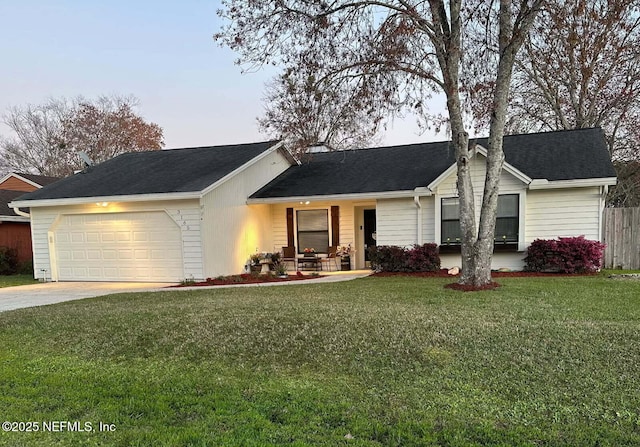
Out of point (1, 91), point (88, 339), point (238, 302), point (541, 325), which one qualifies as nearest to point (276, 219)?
point (238, 302)

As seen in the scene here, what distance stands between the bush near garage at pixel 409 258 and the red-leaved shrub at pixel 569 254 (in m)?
2.72

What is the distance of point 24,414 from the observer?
3273 mm

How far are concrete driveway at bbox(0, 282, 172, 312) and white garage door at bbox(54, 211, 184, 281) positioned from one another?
387mm

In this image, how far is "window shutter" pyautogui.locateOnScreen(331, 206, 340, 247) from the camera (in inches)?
517

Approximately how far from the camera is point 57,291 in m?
10.2

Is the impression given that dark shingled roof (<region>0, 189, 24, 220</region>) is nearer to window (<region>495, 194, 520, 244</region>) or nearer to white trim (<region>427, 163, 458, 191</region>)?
white trim (<region>427, 163, 458, 191</region>)

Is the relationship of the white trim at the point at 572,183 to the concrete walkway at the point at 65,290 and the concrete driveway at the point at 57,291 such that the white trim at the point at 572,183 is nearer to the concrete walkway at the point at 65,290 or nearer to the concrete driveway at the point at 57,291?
the concrete walkway at the point at 65,290

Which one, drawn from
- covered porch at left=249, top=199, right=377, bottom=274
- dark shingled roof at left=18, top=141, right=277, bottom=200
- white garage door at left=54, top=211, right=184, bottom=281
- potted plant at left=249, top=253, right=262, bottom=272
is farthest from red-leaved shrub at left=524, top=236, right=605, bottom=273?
white garage door at left=54, top=211, right=184, bottom=281

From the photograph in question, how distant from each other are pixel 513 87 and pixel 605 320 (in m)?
18.1

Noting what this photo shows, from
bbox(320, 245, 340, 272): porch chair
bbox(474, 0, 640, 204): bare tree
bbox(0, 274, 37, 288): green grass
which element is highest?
bbox(474, 0, 640, 204): bare tree

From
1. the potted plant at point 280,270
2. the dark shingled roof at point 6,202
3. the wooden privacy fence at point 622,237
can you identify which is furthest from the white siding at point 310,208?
the dark shingled roof at point 6,202

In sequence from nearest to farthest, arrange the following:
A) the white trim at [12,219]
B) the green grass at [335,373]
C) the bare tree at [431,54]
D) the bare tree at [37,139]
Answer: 1. the green grass at [335,373]
2. the bare tree at [431,54]
3. the white trim at [12,219]
4. the bare tree at [37,139]

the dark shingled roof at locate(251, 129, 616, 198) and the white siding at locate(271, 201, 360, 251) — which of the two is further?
the white siding at locate(271, 201, 360, 251)

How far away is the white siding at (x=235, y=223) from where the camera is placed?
35.8 feet
